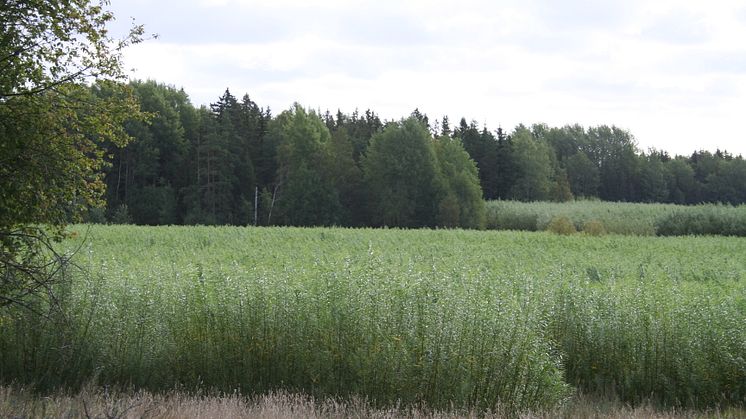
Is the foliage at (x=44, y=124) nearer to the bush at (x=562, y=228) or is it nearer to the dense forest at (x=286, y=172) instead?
the bush at (x=562, y=228)

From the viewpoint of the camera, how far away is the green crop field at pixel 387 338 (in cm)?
845

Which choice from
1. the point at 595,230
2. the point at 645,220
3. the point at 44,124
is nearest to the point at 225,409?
the point at 44,124

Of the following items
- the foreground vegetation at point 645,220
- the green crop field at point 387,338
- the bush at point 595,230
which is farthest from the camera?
the foreground vegetation at point 645,220

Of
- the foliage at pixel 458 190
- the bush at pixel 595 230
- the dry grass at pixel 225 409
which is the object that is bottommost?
the dry grass at pixel 225 409

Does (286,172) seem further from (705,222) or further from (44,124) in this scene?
(44,124)

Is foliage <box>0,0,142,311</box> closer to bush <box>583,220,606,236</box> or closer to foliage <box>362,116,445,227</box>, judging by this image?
bush <box>583,220,606,236</box>

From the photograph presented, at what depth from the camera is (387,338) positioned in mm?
8555

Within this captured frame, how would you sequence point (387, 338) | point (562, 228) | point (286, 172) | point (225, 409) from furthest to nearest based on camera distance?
1. point (286, 172)
2. point (562, 228)
3. point (387, 338)
4. point (225, 409)

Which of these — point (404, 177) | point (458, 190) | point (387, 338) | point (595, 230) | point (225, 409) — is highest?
point (404, 177)

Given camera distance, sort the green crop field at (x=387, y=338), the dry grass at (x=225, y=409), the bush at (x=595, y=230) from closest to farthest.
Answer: the dry grass at (x=225, y=409), the green crop field at (x=387, y=338), the bush at (x=595, y=230)

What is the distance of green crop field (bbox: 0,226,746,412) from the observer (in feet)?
27.7

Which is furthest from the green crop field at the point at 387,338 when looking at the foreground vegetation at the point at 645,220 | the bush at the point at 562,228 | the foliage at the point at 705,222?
the foliage at the point at 705,222

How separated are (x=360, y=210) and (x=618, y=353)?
4768 centimetres

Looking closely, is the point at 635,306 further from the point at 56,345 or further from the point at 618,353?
the point at 56,345
